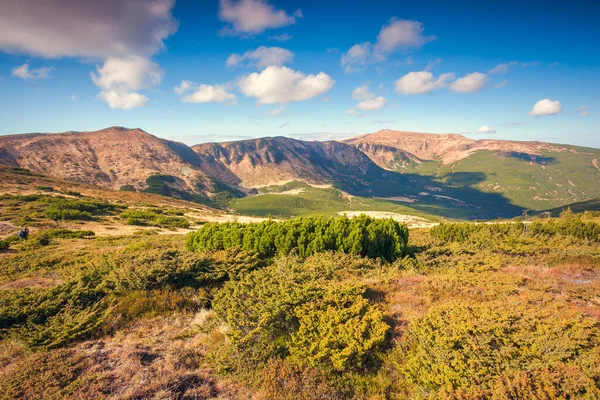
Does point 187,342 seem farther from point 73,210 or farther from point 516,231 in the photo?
point 73,210

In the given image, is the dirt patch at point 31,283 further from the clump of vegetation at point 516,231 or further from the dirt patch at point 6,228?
the clump of vegetation at point 516,231

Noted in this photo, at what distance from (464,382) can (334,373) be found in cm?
309

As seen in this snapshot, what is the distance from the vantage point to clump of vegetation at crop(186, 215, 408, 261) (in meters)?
22.5

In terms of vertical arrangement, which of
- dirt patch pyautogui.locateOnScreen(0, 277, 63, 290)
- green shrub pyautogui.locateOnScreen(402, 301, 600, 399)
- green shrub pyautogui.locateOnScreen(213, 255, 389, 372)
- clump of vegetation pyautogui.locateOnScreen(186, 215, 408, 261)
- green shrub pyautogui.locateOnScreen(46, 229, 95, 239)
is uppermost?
green shrub pyautogui.locateOnScreen(402, 301, 600, 399)

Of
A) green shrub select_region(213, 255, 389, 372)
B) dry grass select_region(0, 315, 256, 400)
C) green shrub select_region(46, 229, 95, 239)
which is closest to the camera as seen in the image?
dry grass select_region(0, 315, 256, 400)

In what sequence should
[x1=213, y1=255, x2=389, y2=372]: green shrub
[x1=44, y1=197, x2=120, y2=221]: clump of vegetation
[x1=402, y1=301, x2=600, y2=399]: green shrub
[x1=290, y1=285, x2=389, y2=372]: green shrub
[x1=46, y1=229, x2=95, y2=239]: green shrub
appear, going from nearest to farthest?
[x1=402, y1=301, x2=600, y2=399]: green shrub
[x1=290, y1=285, x2=389, y2=372]: green shrub
[x1=213, y1=255, x2=389, y2=372]: green shrub
[x1=46, y1=229, x2=95, y2=239]: green shrub
[x1=44, y1=197, x2=120, y2=221]: clump of vegetation

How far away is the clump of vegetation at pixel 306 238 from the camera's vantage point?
22531 millimetres

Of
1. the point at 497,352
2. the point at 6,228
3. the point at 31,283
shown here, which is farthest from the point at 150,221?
the point at 497,352

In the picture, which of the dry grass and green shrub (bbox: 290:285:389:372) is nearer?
the dry grass

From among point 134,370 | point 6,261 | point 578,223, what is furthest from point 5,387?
point 578,223

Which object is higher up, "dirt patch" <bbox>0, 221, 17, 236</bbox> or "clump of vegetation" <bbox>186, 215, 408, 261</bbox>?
"clump of vegetation" <bbox>186, 215, 408, 261</bbox>

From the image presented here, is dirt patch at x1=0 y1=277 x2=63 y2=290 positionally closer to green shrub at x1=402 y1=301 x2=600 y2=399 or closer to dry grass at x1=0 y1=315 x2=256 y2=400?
dry grass at x1=0 y1=315 x2=256 y2=400

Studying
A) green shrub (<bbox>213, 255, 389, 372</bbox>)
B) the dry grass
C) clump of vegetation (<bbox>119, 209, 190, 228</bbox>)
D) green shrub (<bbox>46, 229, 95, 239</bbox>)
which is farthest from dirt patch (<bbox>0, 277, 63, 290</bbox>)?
clump of vegetation (<bbox>119, 209, 190, 228</bbox>)

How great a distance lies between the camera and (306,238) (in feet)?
75.9
